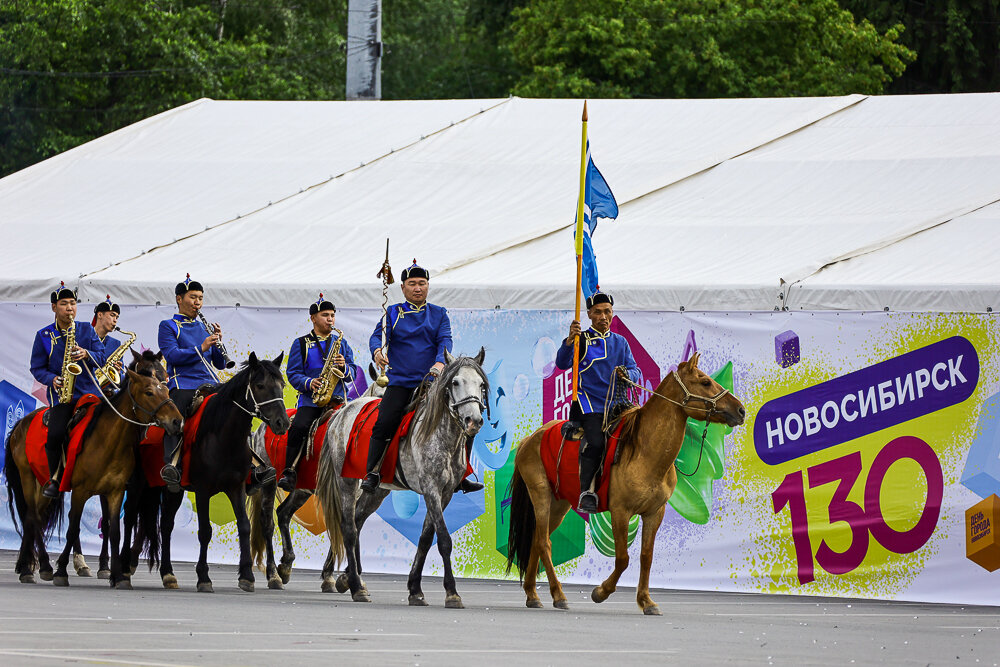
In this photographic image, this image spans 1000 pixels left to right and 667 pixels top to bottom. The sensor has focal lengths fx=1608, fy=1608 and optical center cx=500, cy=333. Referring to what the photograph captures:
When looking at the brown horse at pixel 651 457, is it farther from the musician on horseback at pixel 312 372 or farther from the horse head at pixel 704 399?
the musician on horseback at pixel 312 372

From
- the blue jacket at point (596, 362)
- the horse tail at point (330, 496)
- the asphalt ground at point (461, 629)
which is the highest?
the blue jacket at point (596, 362)

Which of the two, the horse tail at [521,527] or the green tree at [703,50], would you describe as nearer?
the horse tail at [521,527]

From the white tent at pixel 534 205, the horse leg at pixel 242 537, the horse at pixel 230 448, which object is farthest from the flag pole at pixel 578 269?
the horse leg at pixel 242 537

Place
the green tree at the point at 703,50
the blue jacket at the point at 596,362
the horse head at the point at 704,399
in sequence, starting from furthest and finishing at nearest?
the green tree at the point at 703,50 < the blue jacket at the point at 596,362 < the horse head at the point at 704,399

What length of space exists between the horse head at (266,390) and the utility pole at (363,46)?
12917mm

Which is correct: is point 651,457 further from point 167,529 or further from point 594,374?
point 167,529

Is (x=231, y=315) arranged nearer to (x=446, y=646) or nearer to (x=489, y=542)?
(x=489, y=542)

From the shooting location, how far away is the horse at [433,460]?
11445 millimetres

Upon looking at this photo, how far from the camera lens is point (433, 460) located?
11828 mm

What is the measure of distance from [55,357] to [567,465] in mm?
4482

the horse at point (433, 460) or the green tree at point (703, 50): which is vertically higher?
the green tree at point (703, 50)

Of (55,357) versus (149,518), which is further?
(55,357)

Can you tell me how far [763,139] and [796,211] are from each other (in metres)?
2.00

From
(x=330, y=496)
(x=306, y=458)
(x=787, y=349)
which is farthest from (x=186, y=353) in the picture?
(x=787, y=349)
